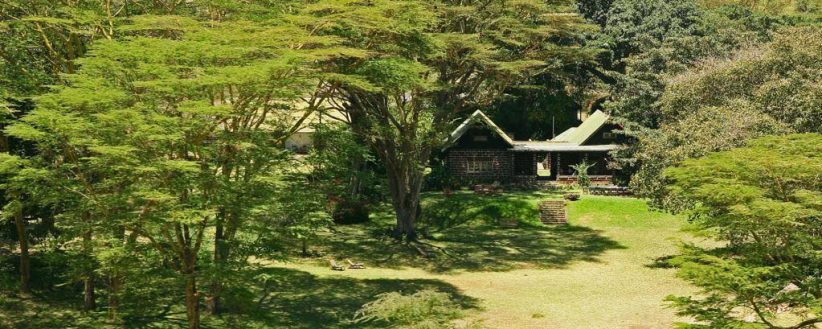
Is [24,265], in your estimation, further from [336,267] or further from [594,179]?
[594,179]

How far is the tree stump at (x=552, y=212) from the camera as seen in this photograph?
46.5 meters

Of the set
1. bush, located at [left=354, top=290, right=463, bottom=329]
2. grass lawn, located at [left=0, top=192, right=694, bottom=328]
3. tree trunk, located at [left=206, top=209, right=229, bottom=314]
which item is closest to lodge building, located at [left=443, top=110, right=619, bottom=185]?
grass lawn, located at [left=0, top=192, right=694, bottom=328]

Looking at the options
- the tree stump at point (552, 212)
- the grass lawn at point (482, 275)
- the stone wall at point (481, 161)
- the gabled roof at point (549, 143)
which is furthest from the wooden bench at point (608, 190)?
the stone wall at point (481, 161)

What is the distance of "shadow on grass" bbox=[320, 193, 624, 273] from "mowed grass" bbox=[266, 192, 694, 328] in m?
0.06

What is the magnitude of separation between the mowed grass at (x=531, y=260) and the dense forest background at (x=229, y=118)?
274cm

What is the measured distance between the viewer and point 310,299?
29.3 meters

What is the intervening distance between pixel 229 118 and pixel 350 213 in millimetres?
23896

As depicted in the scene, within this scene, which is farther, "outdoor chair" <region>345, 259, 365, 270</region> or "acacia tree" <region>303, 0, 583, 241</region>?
"outdoor chair" <region>345, 259, 365, 270</region>

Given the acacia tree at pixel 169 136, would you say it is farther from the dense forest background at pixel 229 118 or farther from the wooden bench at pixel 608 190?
the wooden bench at pixel 608 190

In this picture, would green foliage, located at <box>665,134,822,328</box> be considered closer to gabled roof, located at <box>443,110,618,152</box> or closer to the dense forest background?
the dense forest background

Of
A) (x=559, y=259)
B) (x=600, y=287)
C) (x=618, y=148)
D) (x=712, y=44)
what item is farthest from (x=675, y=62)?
(x=600, y=287)

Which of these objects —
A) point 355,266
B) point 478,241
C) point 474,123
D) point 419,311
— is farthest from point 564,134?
point 419,311

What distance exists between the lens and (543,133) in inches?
2808

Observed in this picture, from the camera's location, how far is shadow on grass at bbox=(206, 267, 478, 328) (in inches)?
1017
